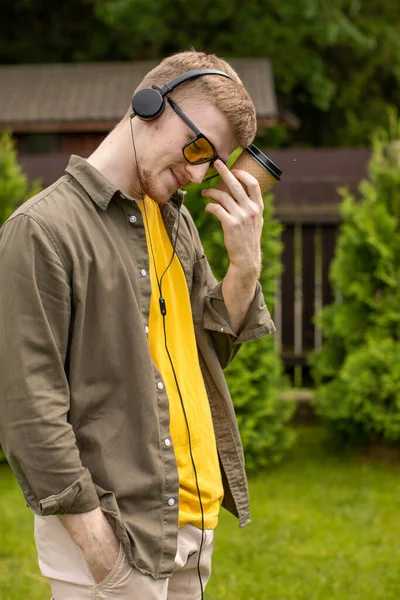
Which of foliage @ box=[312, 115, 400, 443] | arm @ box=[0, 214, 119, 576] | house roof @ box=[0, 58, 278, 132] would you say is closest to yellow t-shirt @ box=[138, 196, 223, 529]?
arm @ box=[0, 214, 119, 576]

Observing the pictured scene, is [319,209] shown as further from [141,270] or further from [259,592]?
[141,270]

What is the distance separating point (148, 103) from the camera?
197 centimetres

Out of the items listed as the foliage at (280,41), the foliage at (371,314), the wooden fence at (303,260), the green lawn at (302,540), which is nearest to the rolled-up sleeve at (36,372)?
the green lawn at (302,540)

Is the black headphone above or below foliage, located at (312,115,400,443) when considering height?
above

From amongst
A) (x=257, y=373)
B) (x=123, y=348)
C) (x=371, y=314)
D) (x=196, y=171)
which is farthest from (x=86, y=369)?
(x=371, y=314)

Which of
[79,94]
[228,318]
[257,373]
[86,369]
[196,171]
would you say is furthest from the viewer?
[79,94]

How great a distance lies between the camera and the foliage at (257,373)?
609cm

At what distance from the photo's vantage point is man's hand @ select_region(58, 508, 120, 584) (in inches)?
73.4

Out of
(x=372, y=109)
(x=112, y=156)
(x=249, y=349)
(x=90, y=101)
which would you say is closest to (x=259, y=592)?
(x=249, y=349)

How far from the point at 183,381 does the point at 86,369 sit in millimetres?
324

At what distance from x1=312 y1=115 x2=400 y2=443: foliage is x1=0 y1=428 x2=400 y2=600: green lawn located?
45 cm

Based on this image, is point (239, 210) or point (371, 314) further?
point (371, 314)

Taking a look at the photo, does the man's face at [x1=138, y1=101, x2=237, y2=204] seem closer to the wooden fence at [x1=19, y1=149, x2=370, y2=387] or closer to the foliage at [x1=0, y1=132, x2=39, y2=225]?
the foliage at [x1=0, y1=132, x2=39, y2=225]

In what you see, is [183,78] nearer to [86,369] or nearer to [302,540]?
[86,369]
